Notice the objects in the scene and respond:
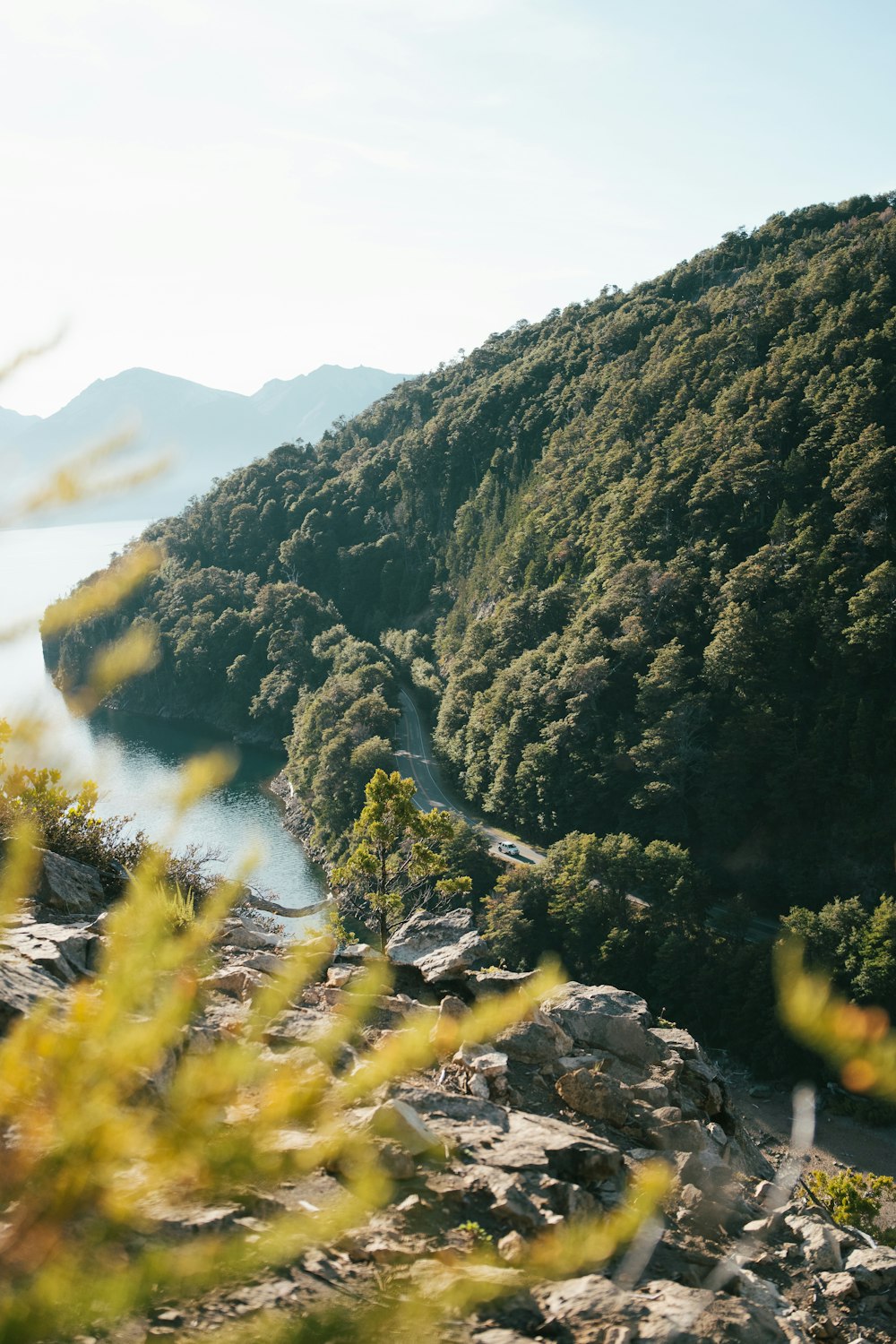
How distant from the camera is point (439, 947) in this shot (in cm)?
1286

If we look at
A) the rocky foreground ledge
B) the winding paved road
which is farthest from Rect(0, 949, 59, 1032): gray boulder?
the winding paved road

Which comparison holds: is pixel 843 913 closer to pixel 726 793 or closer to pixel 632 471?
pixel 726 793

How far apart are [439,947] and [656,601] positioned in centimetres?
4358

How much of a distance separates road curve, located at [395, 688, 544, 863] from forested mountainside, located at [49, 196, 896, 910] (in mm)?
1557

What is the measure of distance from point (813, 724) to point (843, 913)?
11289mm

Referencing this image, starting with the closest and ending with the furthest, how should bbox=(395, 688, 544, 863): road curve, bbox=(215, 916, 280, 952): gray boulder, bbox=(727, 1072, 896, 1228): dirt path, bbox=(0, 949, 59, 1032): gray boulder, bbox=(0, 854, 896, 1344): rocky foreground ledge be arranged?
bbox=(0, 854, 896, 1344): rocky foreground ledge, bbox=(0, 949, 59, 1032): gray boulder, bbox=(215, 916, 280, 952): gray boulder, bbox=(727, 1072, 896, 1228): dirt path, bbox=(395, 688, 544, 863): road curve

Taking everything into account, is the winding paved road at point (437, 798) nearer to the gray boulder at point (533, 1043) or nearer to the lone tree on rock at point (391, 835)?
the lone tree on rock at point (391, 835)

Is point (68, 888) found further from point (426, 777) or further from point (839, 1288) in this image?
point (426, 777)

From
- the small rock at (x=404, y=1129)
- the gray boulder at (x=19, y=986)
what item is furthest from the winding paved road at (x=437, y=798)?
the gray boulder at (x=19, y=986)

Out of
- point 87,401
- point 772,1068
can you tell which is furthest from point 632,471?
point 87,401

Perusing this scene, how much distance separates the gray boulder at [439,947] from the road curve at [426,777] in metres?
34.5

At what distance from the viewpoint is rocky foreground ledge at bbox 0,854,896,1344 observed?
16.9 feet

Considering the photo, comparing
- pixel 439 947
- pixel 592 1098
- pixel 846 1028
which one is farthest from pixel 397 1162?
pixel 846 1028

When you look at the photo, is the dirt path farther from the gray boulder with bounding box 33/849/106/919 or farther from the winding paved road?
the gray boulder with bounding box 33/849/106/919
